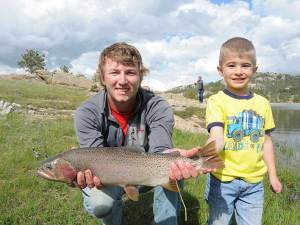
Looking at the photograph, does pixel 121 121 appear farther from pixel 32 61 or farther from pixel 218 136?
pixel 32 61

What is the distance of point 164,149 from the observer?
14.6 feet

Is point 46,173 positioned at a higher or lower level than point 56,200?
higher

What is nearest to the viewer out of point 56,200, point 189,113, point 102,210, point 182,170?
point 182,170

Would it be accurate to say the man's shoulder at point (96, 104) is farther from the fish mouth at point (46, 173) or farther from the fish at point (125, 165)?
the fish mouth at point (46, 173)

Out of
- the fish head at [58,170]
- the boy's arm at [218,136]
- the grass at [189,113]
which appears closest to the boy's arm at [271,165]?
the boy's arm at [218,136]

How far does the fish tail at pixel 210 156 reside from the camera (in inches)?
150

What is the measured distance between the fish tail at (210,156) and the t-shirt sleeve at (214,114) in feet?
1.50

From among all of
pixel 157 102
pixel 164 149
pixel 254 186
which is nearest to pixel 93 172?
pixel 164 149

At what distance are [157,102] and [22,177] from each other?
2891 millimetres

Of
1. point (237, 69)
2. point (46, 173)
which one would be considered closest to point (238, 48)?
point (237, 69)

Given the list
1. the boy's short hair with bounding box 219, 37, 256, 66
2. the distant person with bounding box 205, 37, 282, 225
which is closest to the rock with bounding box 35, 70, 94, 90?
the boy's short hair with bounding box 219, 37, 256, 66

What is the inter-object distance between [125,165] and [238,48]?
70.2 inches

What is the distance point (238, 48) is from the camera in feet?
14.3

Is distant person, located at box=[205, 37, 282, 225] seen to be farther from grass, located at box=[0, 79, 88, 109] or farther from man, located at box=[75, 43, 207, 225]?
grass, located at box=[0, 79, 88, 109]
